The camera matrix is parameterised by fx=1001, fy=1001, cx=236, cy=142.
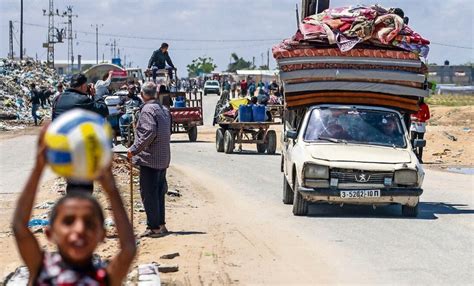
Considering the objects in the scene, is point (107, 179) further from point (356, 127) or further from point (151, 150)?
point (356, 127)

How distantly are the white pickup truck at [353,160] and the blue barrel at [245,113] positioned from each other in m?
12.6

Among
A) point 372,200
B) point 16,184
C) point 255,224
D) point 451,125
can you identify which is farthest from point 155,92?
point 451,125

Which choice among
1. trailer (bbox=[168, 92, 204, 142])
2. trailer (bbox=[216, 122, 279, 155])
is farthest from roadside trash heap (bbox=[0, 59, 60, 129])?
trailer (bbox=[216, 122, 279, 155])

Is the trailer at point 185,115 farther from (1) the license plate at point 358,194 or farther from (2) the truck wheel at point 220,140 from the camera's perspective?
(1) the license plate at point 358,194

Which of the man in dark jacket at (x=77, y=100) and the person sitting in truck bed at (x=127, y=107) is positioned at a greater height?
the man in dark jacket at (x=77, y=100)

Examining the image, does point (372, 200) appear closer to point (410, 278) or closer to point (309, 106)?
point (309, 106)

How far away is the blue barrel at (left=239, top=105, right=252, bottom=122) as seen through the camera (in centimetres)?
2839

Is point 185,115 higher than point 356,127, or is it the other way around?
point 356,127

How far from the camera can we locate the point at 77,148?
12.1 feet

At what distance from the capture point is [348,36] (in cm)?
1588

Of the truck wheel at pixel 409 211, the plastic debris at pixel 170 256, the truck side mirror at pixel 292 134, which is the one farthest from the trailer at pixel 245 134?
the plastic debris at pixel 170 256

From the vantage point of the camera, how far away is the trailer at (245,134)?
28.4 meters

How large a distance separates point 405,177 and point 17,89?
146 feet

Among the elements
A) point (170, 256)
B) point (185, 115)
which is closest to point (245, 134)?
point (185, 115)
